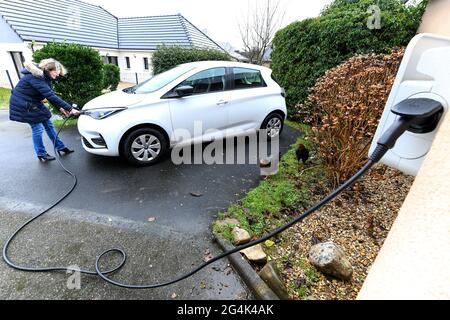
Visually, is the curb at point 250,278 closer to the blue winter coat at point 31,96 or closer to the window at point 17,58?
the blue winter coat at point 31,96

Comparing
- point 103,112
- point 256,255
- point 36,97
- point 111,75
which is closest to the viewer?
point 256,255

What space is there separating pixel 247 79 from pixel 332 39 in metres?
2.94

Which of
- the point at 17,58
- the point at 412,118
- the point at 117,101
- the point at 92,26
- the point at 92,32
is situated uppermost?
the point at 92,26

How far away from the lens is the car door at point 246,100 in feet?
15.5

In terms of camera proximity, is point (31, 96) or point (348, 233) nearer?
point (348, 233)

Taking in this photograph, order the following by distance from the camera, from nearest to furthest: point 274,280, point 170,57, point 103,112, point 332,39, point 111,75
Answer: point 274,280
point 103,112
point 332,39
point 111,75
point 170,57

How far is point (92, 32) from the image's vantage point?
1878cm

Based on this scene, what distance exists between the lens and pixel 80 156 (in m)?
4.63

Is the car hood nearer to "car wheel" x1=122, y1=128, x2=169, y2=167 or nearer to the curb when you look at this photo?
"car wheel" x1=122, y1=128, x2=169, y2=167

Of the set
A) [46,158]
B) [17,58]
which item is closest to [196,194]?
[46,158]

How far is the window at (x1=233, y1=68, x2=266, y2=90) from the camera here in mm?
4777

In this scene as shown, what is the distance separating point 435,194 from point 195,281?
6.82 feet

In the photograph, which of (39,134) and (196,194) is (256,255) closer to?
(196,194)

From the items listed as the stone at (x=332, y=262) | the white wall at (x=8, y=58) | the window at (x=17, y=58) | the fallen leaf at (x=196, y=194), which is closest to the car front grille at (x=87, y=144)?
the fallen leaf at (x=196, y=194)
